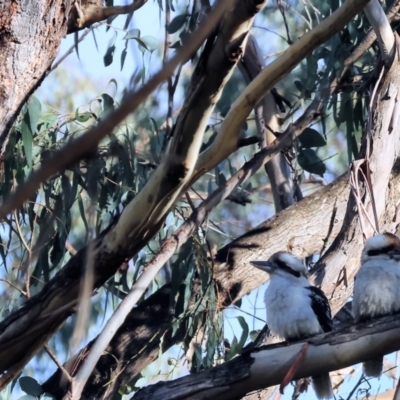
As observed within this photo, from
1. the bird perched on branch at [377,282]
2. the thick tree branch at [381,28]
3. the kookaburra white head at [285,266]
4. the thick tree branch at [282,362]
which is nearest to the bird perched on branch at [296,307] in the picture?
the kookaburra white head at [285,266]

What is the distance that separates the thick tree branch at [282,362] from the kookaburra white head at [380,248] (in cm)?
77

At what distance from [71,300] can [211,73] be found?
2.17 ft

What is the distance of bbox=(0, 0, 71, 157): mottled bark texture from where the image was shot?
197 cm

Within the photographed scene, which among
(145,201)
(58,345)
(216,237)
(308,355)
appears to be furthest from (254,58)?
(145,201)

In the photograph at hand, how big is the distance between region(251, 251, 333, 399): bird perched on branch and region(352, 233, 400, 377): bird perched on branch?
0.21 m

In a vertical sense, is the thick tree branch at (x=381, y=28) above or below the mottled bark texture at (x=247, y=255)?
above

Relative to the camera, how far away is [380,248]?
3074mm

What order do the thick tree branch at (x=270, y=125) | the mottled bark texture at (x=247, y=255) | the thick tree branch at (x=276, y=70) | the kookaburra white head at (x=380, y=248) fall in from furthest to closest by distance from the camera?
the thick tree branch at (x=270, y=125) → the mottled bark texture at (x=247, y=255) → the kookaburra white head at (x=380, y=248) → the thick tree branch at (x=276, y=70)

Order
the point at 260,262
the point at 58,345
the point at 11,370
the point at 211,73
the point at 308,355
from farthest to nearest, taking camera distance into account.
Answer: the point at 58,345, the point at 260,262, the point at 308,355, the point at 11,370, the point at 211,73

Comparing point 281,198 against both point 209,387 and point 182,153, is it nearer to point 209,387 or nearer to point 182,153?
point 209,387

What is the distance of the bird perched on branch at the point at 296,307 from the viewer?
3.19m

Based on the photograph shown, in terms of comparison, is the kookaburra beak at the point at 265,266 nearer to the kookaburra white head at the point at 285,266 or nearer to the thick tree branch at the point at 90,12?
the kookaburra white head at the point at 285,266

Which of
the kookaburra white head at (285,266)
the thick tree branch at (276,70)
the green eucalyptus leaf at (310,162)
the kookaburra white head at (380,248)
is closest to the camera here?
the thick tree branch at (276,70)

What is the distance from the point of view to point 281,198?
459 cm
